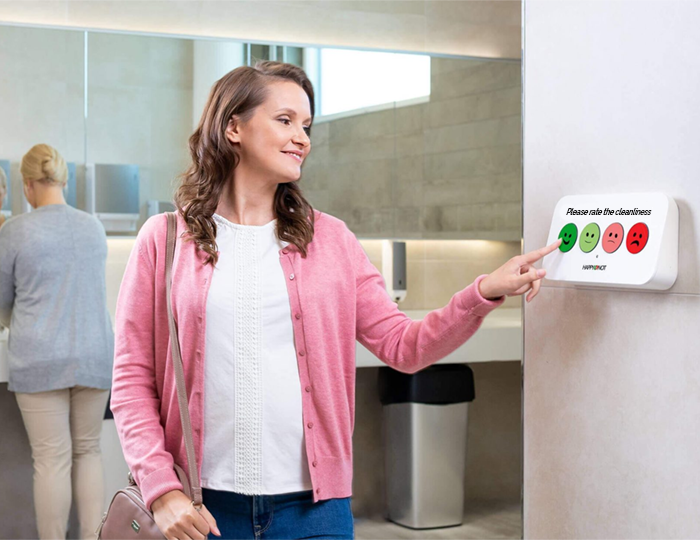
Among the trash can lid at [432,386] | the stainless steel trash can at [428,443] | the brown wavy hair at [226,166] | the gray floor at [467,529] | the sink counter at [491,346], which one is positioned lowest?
the gray floor at [467,529]

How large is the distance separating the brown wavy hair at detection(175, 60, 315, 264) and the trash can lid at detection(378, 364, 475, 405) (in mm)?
1931

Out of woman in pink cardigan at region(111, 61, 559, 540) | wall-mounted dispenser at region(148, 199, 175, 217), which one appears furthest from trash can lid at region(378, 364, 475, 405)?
woman in pink cardigan at region(111, 61, 559, 540)

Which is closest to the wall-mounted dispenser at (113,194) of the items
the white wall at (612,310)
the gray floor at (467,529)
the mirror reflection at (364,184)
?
the mirror reflection at (364,184)

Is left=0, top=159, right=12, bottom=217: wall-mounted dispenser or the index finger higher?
left=0, top=159, right=12, bottom=217: wall-mounted dispenser

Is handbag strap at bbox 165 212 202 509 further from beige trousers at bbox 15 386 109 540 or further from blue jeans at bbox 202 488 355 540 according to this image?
beige trousers at bbox 15 386 109 540

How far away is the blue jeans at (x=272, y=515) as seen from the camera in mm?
1321

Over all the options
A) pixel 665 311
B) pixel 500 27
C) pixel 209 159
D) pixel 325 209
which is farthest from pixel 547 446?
pixel 500 27

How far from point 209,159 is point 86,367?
5.29ft

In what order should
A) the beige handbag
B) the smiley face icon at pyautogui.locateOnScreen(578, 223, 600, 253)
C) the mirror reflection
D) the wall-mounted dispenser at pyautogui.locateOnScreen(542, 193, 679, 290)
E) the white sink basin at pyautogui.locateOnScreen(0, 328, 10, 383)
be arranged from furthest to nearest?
the mirror reflection → the white sink basin at pyautogui.locateOnScreen(0, 328, 10, 383) → the beige handbag → the smiley face icon at pyautogui.locateOnScreen(578, 223, 600, 253) → the wall-mounted dispenser at pyautogui.locateOnScreen(542, 193, 679, 290)

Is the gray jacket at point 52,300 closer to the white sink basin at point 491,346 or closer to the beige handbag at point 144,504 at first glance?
the white sink basin at point 491,346

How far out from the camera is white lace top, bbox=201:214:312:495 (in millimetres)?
1337

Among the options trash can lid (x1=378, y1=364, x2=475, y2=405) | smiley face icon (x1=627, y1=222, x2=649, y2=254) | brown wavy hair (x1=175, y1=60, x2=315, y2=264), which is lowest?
trash can lid (x1=378, y1=364, x2=475, y2=405)

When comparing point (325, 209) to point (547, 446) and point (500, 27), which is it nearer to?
point (500, 27)

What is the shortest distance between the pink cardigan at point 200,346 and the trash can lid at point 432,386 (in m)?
1.91
